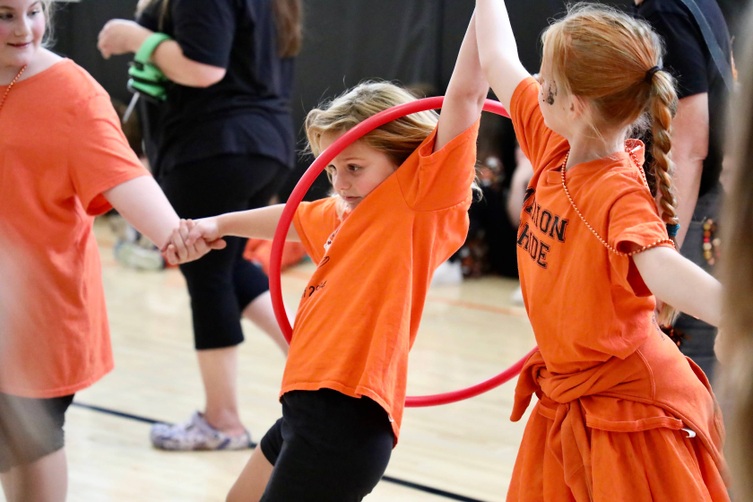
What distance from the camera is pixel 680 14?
2188mm

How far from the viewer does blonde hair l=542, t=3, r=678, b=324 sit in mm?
1688

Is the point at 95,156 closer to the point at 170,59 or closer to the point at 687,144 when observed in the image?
the point at 170,59

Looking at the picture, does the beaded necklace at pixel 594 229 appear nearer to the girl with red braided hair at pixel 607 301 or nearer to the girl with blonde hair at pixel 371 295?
the girl with red braided hair at pixel 607 301

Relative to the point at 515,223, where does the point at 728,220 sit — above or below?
above

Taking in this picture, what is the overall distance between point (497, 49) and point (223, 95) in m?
1.33

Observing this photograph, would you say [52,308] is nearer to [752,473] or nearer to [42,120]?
[42,120]

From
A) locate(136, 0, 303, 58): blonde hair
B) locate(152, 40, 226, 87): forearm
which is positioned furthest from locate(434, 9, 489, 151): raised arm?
locate(136, 0, 303, 58): blonde hair

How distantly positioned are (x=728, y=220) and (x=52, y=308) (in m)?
1.60

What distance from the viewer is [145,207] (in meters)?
2.21

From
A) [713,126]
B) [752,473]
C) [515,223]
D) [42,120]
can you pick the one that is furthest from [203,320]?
[515,223]

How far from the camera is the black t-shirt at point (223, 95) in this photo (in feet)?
9.50

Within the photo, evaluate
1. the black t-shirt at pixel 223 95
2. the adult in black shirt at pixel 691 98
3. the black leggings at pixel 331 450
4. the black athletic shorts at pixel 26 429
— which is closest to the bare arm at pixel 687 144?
the adult in black shirt at pixel 691 98

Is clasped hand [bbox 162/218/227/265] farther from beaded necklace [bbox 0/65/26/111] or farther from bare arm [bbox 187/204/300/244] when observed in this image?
beaded necklace [bbox 0/65/26/111]

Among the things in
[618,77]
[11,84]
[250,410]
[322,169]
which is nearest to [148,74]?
[11,84]
